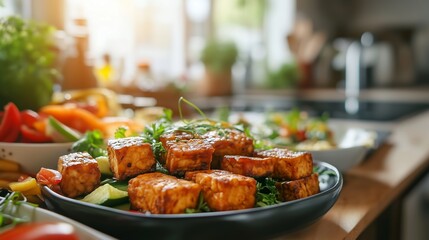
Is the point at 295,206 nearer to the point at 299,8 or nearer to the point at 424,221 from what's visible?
the point at 424,221

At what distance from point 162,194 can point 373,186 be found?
2.11 feet

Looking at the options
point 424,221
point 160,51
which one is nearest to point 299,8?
point 160,51

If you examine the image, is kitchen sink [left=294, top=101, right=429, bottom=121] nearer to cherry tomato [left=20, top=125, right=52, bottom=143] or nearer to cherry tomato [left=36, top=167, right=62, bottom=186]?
cherry tomato [left=20, top=125, right=52, bottom=143]

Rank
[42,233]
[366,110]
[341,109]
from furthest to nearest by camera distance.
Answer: [341,109], [366,110], [42,233]

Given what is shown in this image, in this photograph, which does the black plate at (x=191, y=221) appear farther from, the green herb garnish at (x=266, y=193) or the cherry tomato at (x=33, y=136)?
the cherry tomato at (x=33, y=136)

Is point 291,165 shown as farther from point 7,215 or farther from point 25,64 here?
point 25,64

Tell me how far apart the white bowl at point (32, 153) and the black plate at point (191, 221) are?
28 cm

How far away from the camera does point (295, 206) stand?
69 centimetres

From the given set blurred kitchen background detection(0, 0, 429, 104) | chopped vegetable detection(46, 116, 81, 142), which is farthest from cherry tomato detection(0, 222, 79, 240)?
blurred kitchen background detection(0, 0, 429, 104)

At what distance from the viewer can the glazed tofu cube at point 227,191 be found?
68 cm

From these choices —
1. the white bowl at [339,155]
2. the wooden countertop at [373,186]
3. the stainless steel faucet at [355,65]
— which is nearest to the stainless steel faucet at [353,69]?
the stainless steel faucet at [355,65]

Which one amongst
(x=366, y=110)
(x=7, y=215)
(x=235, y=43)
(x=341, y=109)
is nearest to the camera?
(x=7, y=215)

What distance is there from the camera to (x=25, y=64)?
127 centimetres

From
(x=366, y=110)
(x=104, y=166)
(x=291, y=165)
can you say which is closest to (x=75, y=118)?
(x=104, y=166)
